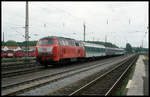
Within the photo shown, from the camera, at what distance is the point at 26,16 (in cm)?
2727

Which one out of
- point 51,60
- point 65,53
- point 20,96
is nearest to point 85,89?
point 20,96

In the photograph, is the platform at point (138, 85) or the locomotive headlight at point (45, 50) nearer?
the platform at point (138, 85)

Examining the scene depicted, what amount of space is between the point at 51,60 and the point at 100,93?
41.0ft

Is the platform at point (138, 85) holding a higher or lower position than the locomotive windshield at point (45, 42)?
lower

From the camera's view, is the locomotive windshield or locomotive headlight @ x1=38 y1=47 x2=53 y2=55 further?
the locomotive windshield

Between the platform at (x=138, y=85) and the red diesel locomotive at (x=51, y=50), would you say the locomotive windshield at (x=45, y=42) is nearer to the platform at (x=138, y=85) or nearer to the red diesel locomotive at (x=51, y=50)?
the red diesel locomotive at (x=51, y=50)

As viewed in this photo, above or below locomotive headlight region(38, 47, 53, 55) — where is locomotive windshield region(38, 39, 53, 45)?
above

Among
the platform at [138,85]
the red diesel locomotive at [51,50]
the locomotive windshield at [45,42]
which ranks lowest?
the platform at [138,85]

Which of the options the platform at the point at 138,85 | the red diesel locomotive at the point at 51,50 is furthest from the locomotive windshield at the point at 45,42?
the platform at the point at 138,85

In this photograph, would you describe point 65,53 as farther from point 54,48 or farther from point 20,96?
point 20,96

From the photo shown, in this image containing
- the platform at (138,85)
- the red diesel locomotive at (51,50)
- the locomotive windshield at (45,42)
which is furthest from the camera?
the locomotive windshield at (45,42)

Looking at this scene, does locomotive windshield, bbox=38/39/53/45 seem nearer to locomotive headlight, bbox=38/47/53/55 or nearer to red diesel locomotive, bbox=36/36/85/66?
red diesel locomotive, bbox=36/36/85/66

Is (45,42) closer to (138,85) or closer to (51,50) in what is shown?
(51,50)

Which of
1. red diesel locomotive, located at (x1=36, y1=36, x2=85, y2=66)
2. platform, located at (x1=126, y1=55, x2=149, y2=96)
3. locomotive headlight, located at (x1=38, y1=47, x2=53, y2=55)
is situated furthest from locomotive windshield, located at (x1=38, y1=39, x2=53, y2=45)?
platform, located at (x1=126, y1=55, x2=149, y2=96)
